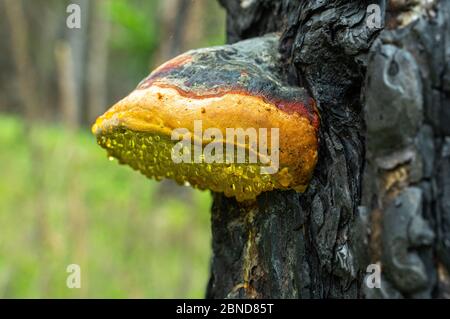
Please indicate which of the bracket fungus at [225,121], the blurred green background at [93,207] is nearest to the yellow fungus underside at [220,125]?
the bracket fungus at [225,121]

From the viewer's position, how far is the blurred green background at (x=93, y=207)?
3.04 metres

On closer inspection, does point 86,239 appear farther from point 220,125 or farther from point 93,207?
point 93,207

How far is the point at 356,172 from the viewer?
1.23m

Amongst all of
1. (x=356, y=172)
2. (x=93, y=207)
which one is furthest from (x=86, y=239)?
(x=93, y=207)

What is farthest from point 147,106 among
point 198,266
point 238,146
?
point 198,266

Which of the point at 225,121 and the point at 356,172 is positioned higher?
the point at 225,121

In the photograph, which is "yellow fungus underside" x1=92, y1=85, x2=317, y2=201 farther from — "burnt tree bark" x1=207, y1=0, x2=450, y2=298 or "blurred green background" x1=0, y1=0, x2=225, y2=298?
"blurred green background" x1=0, y1=0, x2=225, y2=298

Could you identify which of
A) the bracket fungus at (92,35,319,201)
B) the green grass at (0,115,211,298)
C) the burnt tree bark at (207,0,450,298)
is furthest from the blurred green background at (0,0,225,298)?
the bracket fungus at (92,35,319,201)

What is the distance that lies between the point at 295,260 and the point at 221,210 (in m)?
0.41

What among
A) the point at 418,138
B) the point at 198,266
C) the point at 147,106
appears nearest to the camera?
the point at 418,138

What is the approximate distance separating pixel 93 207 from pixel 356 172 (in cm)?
437

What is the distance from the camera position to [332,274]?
1.29 m

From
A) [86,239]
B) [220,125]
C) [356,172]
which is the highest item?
[220,125]

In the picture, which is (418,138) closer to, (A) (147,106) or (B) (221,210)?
(A) (147,106)
